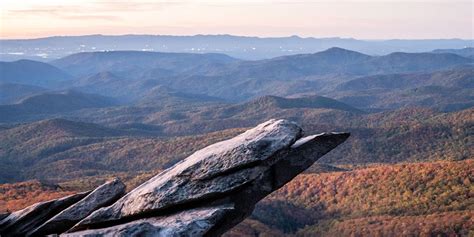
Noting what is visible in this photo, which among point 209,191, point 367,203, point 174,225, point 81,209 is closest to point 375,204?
point 367,203

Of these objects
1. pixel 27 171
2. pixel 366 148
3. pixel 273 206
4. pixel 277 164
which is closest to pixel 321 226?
pixel 273 206

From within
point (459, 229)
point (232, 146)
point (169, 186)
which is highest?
point (232, 146)

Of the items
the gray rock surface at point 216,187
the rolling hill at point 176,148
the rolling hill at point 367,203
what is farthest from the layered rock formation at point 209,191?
the rolling hill at point 176,148

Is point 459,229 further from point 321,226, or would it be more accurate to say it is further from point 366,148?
point 366,148

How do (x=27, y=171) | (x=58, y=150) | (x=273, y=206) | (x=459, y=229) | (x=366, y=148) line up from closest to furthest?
(x=459, y=229)
(x=273, y=206)
(x=366, y=148)
(x=27, y=171)
(x=58, y=150)

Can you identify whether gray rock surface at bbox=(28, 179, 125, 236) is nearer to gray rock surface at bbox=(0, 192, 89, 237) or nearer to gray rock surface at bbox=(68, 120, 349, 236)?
gray rock surface at bbox=(0, 192, 89, 237)

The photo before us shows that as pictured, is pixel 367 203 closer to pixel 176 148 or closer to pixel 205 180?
pixel 205 180

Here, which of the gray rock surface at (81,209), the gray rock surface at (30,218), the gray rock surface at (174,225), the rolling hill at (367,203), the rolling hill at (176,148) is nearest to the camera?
the gray rock surface at (174,225)

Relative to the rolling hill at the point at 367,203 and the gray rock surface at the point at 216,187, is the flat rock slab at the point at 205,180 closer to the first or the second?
the gray rock surface at the point at 216,187
